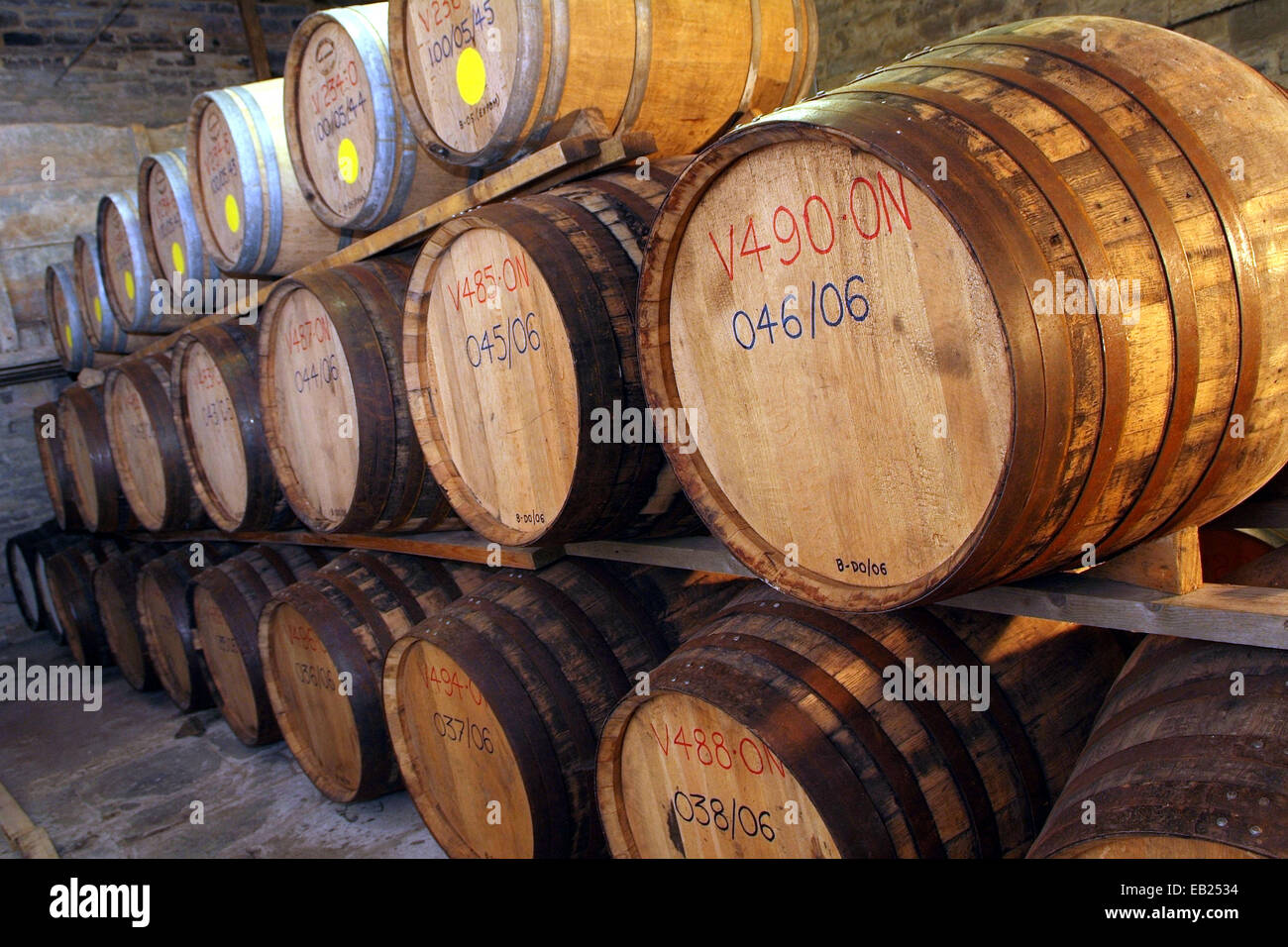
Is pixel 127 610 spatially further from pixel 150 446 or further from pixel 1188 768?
pixel 1188 768

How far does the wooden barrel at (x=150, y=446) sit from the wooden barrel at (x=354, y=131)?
208 centimetres

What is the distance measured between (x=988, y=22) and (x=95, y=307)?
6.10m

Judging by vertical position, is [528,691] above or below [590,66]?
below

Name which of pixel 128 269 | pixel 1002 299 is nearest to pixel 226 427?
pixel 128 269

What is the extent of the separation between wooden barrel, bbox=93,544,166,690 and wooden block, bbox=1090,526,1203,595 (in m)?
5.70

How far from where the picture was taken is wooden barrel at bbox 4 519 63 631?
795 cm

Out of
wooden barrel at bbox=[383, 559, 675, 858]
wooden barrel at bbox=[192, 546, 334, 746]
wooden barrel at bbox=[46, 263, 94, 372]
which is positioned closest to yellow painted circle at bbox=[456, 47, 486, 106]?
wooden barrel at bbox=[383, 559, 675, 858]

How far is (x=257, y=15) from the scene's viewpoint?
9.29 metres

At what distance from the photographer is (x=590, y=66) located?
2549 millimetres

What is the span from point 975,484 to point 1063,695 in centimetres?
70

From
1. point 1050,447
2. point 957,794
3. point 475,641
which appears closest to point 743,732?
point 957,794

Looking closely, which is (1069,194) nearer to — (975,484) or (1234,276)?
(1234,276)

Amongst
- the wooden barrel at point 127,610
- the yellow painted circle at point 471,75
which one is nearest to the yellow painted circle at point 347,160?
the yellow painted circle at point 471,75

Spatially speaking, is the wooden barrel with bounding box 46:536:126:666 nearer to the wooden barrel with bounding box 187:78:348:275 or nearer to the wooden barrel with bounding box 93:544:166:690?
the wooden barrel with bounding box 93:544:166:690
